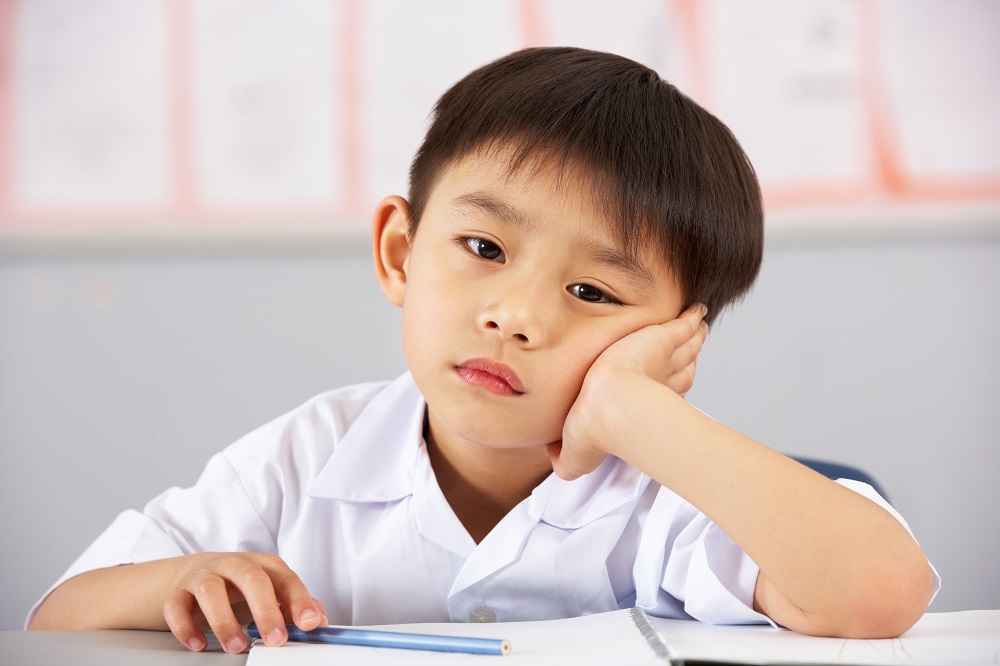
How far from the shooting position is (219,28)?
1409 millimetres

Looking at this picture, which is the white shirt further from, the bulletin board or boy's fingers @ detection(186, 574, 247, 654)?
the bulletin board

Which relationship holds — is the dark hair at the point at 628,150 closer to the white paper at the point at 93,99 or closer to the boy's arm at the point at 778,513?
the boy's arm at the point at 778,513

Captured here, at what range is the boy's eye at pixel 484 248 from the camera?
74cm

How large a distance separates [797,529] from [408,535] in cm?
34

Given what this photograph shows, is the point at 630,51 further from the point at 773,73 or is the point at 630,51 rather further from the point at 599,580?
the point at 599,580

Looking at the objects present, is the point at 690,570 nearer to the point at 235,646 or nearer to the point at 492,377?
the point at 492,377

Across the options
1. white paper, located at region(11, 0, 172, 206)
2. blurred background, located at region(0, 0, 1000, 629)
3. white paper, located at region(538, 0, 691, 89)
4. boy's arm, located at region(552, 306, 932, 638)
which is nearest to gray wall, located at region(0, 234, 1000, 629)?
blurred background, located at region(0, 0, 1000, 629)

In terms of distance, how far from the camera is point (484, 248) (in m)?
0.75

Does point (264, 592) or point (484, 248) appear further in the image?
point (484, 248)

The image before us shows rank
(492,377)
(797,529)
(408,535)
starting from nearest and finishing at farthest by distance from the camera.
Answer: (797,529) < (492,377) < (408,535)

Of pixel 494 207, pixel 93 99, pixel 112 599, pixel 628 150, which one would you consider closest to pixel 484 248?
pixel 494 207

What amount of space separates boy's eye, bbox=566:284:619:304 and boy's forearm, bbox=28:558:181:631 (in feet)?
1.16

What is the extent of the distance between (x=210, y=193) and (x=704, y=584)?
99cm

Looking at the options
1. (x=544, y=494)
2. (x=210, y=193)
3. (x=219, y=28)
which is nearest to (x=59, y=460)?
(x=210, y=193)
